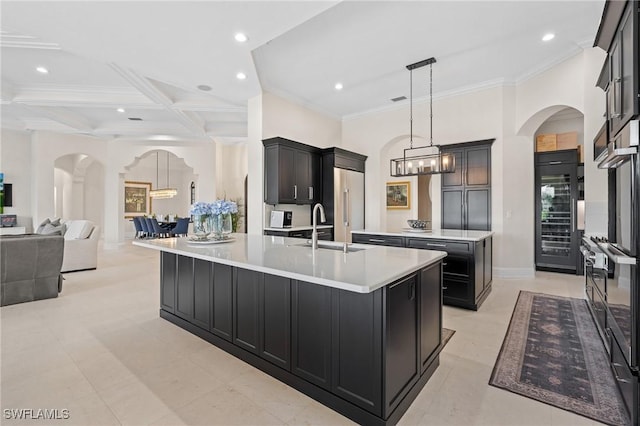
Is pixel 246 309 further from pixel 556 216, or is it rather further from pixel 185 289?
pixel 556 216

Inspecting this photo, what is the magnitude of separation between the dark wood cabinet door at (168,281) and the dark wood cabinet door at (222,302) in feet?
2.53

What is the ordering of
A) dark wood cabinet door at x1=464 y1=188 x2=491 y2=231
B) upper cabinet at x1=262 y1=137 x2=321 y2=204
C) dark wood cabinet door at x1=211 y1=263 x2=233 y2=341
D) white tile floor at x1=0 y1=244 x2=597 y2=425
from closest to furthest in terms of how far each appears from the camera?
1. white tile floor at x1=0 y1=244 x2=597 y2=425
2. dark wood cabinet door at x1=211 y1=263 x2=233 y2=341
3. upper cabinet at x1=262 y1=137 x2=321 y2=204
4. dark wood cabinet door at x1=464 y1=188 x2=491 y2=231

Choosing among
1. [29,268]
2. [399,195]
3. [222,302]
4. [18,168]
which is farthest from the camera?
[399,195]

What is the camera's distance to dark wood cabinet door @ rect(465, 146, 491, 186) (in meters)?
5.44

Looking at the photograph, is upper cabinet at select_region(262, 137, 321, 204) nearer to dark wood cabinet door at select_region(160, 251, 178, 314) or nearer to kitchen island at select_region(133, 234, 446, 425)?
dark wood cabinet door at select_region(160, 251, 178, 314)

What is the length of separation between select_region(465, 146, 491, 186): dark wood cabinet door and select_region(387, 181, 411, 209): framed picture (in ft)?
9.81

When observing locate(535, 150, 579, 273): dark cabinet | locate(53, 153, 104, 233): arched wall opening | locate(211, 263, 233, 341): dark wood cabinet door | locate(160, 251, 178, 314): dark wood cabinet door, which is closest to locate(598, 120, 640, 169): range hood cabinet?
locate(211, 263, 233, 341): dark wood cabinet door

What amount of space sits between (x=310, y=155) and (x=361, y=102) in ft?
5.40

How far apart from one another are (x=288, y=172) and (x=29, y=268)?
3.82m

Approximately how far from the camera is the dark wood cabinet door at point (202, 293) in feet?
9.12

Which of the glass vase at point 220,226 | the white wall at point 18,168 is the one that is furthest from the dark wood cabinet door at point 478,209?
the white wall at point 18,168

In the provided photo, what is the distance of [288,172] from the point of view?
5.38m

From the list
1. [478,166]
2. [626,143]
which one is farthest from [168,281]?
[478,166]

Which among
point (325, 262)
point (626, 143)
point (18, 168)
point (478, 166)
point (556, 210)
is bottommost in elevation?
point (325, 262)
